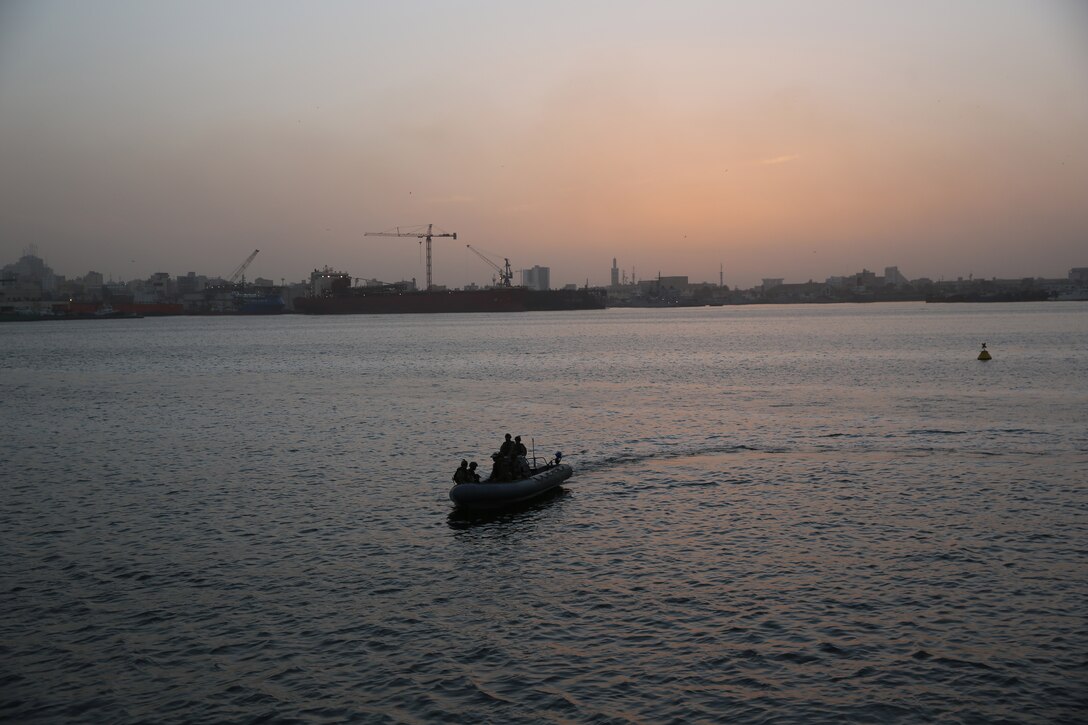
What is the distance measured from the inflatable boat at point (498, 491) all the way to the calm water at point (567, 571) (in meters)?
0.69

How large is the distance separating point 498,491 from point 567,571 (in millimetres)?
7095

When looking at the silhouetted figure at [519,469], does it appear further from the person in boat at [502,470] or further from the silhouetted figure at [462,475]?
the silhouetted figure at [462,475]

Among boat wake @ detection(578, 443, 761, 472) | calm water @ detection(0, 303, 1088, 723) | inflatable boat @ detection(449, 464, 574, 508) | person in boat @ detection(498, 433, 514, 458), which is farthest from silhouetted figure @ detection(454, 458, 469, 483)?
boat wake @ detection(578, 443, 761, 472)

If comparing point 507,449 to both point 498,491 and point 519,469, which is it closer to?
point 519,469

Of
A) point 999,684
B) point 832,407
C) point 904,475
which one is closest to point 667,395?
point 832,407

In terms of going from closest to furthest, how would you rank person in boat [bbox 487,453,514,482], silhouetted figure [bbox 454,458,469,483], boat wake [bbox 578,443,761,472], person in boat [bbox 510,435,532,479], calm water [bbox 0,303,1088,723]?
calm water [bbox 0,303,1088,723] → silhouetted figure [bbox 454,458,469,483] → person in boat [bbox 487,453,514,482] → person in boat [bbox 510,435,532,479] → boat wake [bbox 578,443,761,472]

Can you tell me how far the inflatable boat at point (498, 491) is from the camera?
28312 millimetres

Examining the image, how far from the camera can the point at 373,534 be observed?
1024 inches

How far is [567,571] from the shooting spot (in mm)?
22266

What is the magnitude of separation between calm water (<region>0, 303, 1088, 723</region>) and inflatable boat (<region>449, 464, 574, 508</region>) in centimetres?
69

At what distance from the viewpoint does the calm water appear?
1531 cm

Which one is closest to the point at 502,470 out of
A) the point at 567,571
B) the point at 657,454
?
the point at 567,571

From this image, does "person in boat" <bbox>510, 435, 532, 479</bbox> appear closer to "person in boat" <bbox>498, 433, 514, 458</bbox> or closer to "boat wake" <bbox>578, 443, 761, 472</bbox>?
"person in boat" <bbox>498, 433, 514, 458</bbox>

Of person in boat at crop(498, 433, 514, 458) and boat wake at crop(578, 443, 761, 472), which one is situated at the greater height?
person in boat at crop(498, 433, 514, 458)
